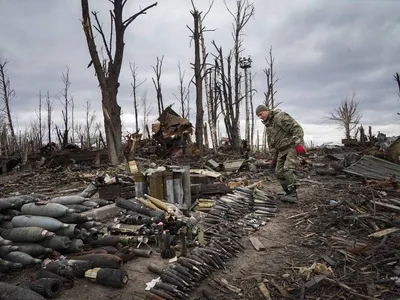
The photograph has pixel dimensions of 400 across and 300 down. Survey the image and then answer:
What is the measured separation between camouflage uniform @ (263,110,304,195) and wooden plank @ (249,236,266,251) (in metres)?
2.53

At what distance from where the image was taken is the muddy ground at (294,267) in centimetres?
338

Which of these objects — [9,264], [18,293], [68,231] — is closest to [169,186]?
[68,231]

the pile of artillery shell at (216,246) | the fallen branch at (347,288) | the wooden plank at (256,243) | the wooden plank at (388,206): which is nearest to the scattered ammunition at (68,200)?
the pile of artillery shell at (216,246)

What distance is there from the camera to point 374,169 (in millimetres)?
10219

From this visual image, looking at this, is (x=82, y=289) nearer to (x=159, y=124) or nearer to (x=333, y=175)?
(x=333, y=175)

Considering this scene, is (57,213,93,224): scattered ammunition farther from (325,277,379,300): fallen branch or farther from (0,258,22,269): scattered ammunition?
(325,277,379,300): fallen branch

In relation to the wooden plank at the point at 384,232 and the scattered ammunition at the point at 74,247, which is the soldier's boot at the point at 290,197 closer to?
the wooden plank at the point at 384,232

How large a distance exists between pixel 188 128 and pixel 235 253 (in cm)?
1478

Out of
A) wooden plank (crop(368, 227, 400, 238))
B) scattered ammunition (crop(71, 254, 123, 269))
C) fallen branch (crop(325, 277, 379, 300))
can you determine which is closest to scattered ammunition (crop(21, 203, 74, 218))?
scattered ammunition (crop(71, 254, 123, 269))

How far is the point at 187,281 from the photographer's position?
3518 mm

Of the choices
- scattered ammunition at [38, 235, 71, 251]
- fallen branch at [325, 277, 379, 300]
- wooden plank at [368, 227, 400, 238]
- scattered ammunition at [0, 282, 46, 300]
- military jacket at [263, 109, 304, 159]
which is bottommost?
fallen branch at [325, 277, 379, 300]

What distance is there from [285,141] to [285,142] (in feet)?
0.08

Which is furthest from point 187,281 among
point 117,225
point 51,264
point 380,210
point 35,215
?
point 380,210

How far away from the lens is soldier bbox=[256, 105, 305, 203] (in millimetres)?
7109
